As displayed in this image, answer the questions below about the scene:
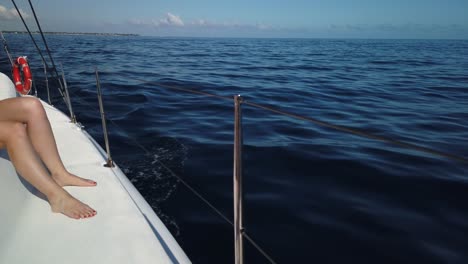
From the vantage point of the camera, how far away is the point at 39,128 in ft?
6.07

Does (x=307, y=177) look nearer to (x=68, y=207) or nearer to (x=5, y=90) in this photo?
(x=68, y=207)

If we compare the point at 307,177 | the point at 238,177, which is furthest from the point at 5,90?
the point at 307,177

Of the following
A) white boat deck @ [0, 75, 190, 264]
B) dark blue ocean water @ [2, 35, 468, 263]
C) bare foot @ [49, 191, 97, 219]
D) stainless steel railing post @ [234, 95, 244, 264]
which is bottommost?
dark blue ocean water @ [2, 35, 468, 263]

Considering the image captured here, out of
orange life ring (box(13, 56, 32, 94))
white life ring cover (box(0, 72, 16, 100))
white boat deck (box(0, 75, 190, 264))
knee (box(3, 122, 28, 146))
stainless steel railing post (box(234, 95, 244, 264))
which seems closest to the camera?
stainless steel railing post (box(234, 95, 244, 264))

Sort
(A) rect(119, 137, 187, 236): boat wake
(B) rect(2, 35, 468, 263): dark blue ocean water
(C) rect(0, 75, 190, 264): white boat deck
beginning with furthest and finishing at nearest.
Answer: (A) rect(119, 137, 187, 236): boat wake
(B) rect(2, 35, 468, 263): dark blue ocean water
(C) rect(0, 75, 190, 264): white boat deck

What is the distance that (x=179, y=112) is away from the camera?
7.26 m

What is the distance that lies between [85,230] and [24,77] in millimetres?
3298

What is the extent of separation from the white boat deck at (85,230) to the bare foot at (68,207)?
0.10 ft

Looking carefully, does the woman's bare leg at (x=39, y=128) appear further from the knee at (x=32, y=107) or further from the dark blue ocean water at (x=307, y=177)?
the dark blue ocean water at (x=307, y=177)

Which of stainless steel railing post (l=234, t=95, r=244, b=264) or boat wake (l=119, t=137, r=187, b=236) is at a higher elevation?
stainless steel railing post (l=234, t=95, r=244, b=264)

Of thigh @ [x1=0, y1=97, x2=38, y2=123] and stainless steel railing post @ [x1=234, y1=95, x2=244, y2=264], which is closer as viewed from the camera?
stainless steel railing post @ [x1=234, y1=95, x2=244, y2=264]

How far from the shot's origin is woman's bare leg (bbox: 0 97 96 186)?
174cm

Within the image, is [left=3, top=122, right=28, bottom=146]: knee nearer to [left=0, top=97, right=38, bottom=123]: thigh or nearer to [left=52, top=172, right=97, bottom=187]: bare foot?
[left=0, top=97, right=38, bottom=123]: thigh

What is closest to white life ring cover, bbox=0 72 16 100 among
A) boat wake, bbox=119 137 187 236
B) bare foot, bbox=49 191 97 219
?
boat wake, bbox=119 137 187 236
